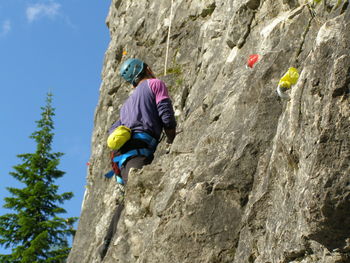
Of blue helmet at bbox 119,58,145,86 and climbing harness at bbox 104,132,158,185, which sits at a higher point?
blue helmet at bbox 119,58,145,86

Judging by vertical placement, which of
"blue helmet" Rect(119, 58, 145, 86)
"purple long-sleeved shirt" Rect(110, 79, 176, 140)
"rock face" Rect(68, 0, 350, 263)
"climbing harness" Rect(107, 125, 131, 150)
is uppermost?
"blue helmet" Rect(119, 58, 145, 86)

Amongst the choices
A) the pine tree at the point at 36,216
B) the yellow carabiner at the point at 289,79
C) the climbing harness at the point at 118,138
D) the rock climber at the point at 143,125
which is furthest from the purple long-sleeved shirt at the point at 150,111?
the pine tree at the point at 36,216

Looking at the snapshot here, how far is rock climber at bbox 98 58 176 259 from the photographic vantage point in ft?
28.3

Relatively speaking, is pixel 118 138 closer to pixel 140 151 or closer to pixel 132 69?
pixel 140 151

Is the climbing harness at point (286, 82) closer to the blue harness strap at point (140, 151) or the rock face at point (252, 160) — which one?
the rock face at point (252, 160)

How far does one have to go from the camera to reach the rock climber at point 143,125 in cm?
866

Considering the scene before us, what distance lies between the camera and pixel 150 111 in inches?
352

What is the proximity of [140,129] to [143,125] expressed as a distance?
3.4 inches

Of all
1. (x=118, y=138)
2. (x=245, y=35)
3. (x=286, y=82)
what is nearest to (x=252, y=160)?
(x=286, y=82)

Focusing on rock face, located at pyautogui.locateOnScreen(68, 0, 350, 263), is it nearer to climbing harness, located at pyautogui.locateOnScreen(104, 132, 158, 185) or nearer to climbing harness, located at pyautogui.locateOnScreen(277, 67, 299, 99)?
climbing harness, located at pyautogui.locateOnScreen(277, 67, 299, 99)

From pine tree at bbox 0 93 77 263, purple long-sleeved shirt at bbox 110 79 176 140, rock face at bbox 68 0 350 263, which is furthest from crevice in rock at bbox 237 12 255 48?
pine tree at bbox 0 93 77 263

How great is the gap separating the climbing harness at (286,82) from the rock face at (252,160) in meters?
0.16

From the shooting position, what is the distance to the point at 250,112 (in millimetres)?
→ 6918

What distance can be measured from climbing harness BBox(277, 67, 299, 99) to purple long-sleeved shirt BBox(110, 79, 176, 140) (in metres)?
2.81
